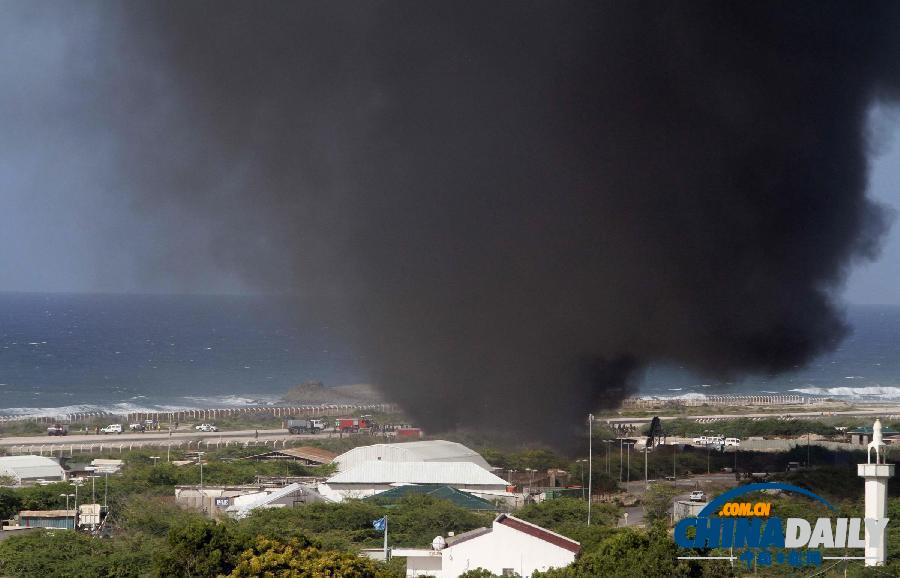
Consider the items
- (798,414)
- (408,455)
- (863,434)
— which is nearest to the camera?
(408,455)

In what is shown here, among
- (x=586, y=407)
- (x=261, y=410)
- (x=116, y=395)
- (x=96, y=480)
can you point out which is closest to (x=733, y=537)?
(x=96, y=480)

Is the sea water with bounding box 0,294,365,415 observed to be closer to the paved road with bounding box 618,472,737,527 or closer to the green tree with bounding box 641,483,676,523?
the paved road with bounding box 618,472,737,527

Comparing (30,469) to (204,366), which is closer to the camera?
(30,469)

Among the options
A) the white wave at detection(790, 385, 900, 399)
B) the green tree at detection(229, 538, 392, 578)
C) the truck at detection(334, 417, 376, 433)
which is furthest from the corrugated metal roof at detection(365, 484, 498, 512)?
the white wave at detection(790, 385, 900, 399)

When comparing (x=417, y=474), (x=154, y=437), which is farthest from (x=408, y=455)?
(x=154, y=437)

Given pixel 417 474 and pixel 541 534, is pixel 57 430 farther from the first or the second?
pixel 541 534
